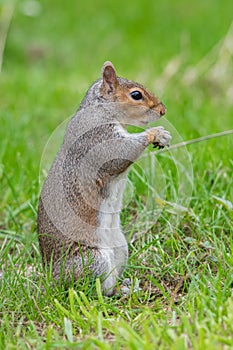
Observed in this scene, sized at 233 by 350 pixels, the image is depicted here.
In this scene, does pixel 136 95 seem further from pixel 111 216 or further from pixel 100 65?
pixel 100 65

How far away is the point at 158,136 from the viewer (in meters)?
2.92

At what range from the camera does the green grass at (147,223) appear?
243cm

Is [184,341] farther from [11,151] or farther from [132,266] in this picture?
[11,151]

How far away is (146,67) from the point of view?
22.9ft

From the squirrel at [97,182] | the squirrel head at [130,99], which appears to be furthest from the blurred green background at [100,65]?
the squirrel head at [130,99]

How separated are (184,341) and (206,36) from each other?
6.56 metres

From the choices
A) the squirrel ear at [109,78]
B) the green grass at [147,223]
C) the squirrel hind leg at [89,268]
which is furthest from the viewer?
the squirrel ear at [109,78]

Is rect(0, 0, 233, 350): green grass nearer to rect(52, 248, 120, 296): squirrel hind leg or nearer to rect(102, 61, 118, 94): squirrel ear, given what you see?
rect(52, 248, 120, 296): squirrel hind leg

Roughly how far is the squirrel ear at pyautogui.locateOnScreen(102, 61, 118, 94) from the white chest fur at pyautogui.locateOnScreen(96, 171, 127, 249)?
1.21 feet

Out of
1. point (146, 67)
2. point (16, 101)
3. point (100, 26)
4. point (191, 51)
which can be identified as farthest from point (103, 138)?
point (100, 26)

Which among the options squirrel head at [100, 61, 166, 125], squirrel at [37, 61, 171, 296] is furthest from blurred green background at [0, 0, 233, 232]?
squirrel head at [100, 61, 166, 125]

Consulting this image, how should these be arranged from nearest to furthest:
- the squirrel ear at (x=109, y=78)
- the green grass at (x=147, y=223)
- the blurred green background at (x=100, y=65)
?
the green grass at (x=147, y=223) < the squirrel ear at (x=109, y=78) < the blurred green background at (x=100, y=65)

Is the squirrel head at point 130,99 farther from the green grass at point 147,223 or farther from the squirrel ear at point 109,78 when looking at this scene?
the green grass at point 147,223

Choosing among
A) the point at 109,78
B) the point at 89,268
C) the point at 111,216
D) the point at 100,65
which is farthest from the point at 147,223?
the point at 100,65
